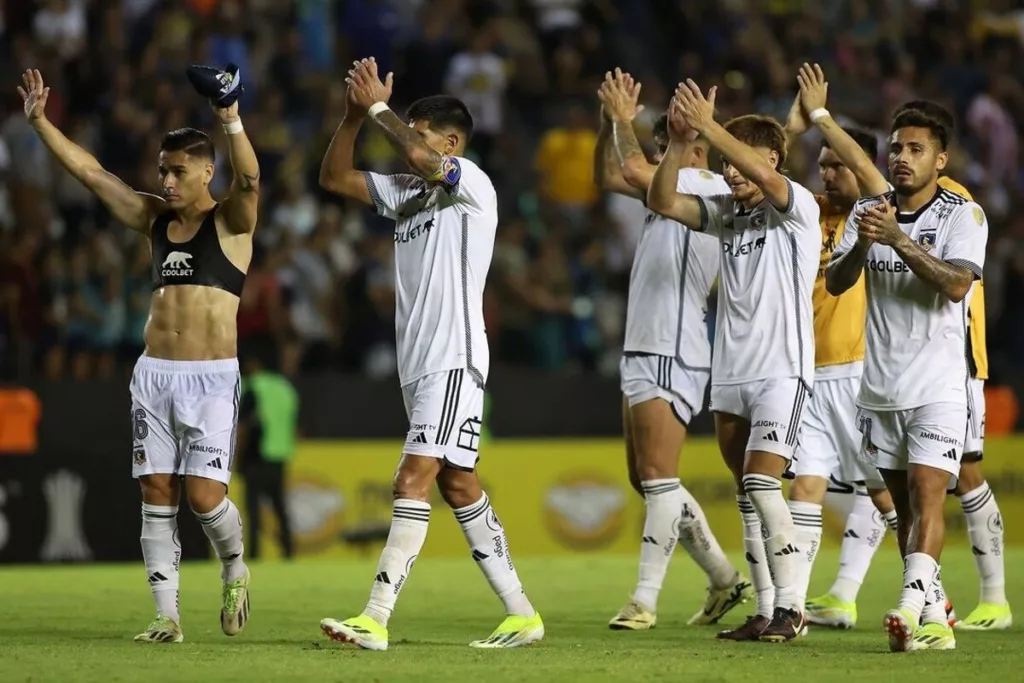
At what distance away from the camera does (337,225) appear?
62.9 ft

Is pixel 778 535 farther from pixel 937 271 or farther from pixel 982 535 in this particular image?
pixel 982 535

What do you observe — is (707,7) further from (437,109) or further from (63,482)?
(437,109)

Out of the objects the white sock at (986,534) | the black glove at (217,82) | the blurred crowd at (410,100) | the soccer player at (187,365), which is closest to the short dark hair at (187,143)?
the soccer player at (187,365)

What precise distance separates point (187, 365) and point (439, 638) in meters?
2.01

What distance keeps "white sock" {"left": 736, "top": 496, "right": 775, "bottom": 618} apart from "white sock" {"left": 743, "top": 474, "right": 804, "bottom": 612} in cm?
14

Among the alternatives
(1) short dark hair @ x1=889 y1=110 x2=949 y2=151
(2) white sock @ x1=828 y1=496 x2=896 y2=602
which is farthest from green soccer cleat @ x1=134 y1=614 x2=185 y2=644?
(1) short dark hair @ x1=889 y1=110 x2=949 y2=151

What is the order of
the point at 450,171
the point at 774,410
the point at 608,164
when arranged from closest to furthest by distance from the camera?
the point at 450,171, the point at 774,410, the point at 608,164

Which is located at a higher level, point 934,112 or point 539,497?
point 934,112

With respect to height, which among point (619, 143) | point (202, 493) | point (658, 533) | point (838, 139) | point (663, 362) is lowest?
point (658, 533)

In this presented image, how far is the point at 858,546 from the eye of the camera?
1070 centimetres

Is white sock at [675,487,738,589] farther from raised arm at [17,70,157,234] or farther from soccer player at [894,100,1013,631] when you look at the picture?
raised arm at [17,70,157,234]

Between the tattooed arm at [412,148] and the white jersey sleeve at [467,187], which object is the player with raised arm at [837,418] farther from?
the tattooed arm at [412,148]

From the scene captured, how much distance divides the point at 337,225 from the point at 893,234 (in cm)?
1159

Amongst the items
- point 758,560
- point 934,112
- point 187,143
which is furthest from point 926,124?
point 187,143
